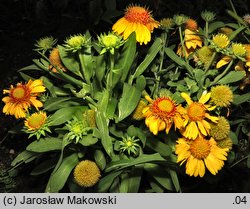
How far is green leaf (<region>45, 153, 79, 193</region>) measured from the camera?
4.83 ft

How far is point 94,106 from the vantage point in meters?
1.52

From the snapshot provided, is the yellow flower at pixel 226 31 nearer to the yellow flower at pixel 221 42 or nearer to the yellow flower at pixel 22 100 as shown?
the yellow flower at pixel 221 42

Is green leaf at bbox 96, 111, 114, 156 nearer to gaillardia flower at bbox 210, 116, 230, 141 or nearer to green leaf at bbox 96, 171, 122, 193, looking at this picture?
green leaf at bbox 96, 171, 122, 193

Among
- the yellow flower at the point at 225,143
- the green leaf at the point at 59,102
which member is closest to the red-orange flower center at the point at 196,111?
the yellow flower at the point at 225,143

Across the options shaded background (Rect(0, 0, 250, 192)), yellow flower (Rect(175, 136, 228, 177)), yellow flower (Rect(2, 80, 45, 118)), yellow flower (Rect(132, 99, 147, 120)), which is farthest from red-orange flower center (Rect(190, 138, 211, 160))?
yellow flower (Rect(2, 80, 45, 118))

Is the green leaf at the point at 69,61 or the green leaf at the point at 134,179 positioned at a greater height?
the green leaf at the point at 69,61

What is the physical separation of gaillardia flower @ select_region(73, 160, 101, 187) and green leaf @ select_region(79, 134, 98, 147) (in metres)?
0.09

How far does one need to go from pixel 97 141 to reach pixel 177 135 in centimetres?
32

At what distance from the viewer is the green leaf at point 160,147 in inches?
58.7

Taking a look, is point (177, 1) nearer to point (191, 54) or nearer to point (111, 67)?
point (191, 54)

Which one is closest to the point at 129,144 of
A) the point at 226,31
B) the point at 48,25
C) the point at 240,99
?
the point at 240,99

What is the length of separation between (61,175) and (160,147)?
364mm

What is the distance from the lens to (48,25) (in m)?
2.53

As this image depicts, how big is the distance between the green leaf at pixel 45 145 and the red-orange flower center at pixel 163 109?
0.37 meters
